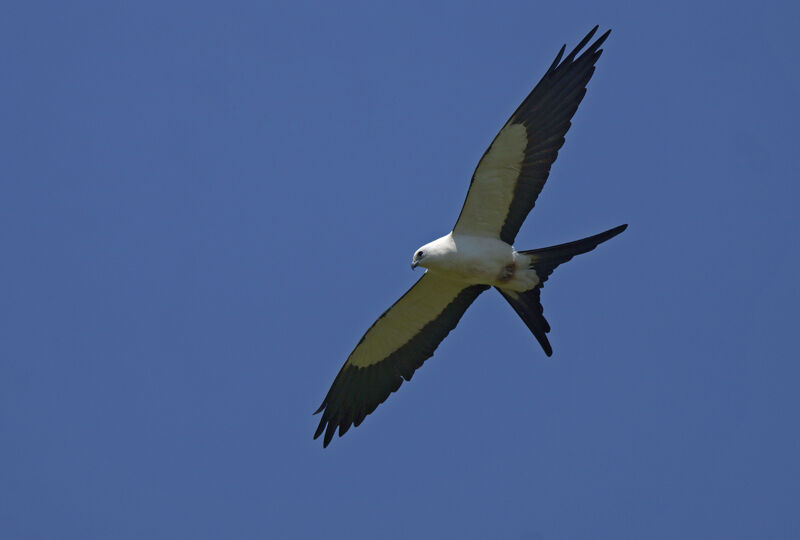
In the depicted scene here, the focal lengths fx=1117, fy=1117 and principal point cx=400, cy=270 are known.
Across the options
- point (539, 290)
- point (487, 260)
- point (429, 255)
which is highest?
point (429, 255)

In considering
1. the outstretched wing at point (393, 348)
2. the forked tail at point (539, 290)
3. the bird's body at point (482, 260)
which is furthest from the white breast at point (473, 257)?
the outstretched wing at point (393, 348)

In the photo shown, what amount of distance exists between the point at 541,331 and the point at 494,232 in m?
1.16

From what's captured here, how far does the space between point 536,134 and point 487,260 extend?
1.42m

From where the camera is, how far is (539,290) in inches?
462

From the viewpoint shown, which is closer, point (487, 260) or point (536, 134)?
point (536, 134)

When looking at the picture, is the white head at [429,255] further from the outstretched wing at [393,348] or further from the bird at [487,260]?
the outstretched wing at [393,348]

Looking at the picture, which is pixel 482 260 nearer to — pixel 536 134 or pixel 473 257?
pixel 473 257

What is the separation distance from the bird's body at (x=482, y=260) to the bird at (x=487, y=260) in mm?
10

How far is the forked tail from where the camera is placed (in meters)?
11.2

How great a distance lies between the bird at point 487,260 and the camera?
11.2 m

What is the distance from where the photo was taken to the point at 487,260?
1172cm

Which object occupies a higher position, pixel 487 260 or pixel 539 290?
pixel 487 260

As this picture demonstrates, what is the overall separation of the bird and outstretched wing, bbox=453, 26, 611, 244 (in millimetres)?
10

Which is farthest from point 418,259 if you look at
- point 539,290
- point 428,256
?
point 539,290
